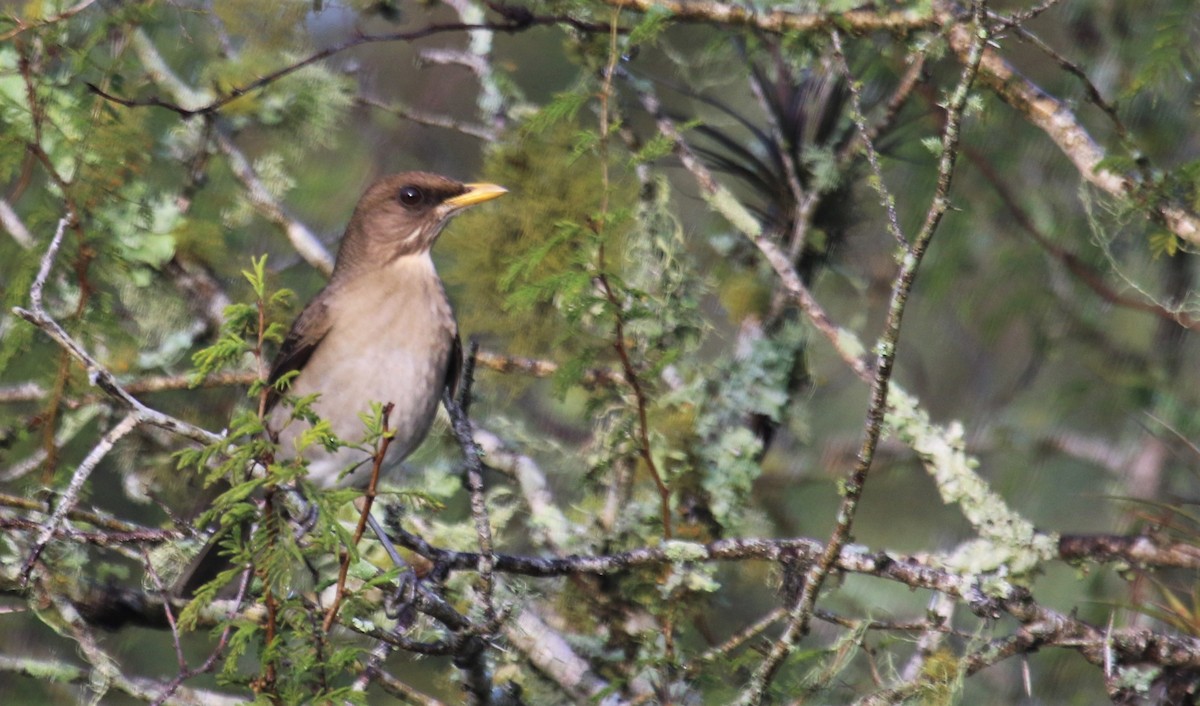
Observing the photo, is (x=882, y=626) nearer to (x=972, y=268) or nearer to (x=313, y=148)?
(x=972, y=268)

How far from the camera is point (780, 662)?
3340 millimetres

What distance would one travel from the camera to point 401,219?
5434mm

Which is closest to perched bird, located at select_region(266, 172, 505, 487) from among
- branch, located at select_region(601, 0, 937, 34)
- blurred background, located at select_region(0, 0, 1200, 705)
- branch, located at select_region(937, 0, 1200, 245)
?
blurred background, located at select_region(0, 0, 1200, 705)

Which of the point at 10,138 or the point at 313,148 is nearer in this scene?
the point at 10,138

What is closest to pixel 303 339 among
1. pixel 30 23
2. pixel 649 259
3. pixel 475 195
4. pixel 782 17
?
pixel 475 195

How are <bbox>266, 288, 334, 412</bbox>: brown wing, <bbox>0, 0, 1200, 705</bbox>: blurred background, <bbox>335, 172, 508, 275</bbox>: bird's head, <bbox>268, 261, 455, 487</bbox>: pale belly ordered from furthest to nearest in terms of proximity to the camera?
<bbox>335, 172, 508, 275</bbox>: bird's head, <bbox>266, 288, 334, 412</bbox>: brown wing, <bbox>268, 261, 455, 487</bbox>: pale belly, <bbox>0, 0, 1200, 705</bbox>: blurred background

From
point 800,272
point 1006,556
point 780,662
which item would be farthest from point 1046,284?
point 780,662

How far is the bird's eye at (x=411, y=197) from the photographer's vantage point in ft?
17.8

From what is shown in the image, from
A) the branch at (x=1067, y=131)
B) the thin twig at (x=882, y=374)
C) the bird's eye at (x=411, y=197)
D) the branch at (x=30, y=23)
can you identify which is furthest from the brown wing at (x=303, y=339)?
the branch at (x=1067, y=131)

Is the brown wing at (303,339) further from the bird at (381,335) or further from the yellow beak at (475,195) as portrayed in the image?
the yellow beak at (475,195)

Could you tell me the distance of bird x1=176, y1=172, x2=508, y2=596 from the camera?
16.1 ft

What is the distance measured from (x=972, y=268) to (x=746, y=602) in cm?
293

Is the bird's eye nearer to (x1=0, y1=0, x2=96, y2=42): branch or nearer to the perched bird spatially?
the perched bird

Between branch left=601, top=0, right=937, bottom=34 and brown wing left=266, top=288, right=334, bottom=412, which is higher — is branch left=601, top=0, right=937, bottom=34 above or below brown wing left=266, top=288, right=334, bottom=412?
above
